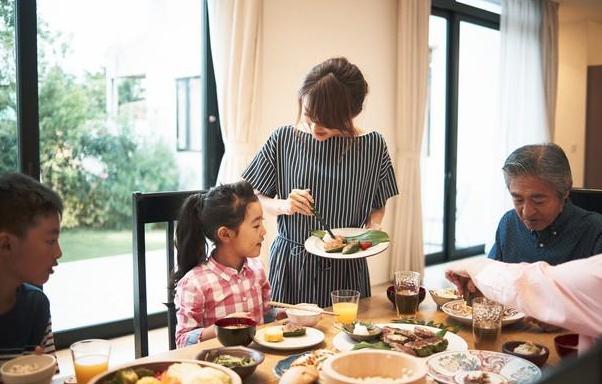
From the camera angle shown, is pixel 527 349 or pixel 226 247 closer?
pixel 527 349

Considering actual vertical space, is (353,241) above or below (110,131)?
below

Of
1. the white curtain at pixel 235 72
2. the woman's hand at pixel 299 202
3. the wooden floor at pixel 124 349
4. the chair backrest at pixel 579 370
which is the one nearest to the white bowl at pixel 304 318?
the woman's hand at pixel 299 202

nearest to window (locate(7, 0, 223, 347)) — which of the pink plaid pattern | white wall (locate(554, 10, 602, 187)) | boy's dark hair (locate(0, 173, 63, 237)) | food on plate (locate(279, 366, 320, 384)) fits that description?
the pink plaid pattern

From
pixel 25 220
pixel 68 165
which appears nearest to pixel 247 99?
pixel 68 165

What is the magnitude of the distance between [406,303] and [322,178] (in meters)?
0.64

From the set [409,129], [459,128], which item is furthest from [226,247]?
[459,128]

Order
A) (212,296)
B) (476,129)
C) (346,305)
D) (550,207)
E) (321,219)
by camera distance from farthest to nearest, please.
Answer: (476,129)
(321,219)
(550,207)
(212,296)
(346,305)

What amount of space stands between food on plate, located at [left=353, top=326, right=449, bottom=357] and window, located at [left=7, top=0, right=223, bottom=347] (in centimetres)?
260

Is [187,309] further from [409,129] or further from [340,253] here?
[409,129]

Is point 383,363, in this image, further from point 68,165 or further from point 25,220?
point 68,165

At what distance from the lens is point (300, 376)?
Result: 3.77ft

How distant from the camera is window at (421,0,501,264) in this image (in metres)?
5.91

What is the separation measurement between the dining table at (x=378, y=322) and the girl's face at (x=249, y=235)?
12.1 inches

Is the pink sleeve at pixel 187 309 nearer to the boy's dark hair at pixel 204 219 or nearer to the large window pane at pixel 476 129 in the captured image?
the boy's dark hair at pixel 204 219
